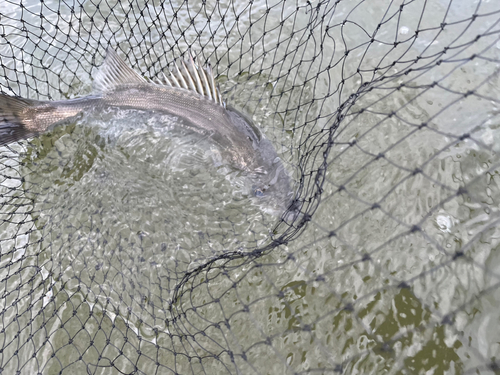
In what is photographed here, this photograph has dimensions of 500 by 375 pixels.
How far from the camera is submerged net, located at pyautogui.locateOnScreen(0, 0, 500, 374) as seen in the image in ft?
8.66

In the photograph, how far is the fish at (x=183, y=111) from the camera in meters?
3.27

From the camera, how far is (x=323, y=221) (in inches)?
126

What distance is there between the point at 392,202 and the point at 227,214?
1.46 metres

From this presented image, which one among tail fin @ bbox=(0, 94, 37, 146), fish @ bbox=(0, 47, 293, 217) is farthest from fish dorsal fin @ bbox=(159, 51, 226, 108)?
tail fin @ bbox=(0, 94, 37, 146)

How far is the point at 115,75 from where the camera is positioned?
366 cm

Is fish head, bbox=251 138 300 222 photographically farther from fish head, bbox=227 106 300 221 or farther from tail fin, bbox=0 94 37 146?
tail fin, bbox=0 94 37 146

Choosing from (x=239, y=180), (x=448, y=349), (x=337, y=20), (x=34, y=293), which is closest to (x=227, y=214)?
(x=239, y=180)

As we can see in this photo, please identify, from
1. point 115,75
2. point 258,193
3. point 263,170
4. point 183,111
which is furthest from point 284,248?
point 115,75

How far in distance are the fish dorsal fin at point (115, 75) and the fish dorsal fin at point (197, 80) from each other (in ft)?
1.13

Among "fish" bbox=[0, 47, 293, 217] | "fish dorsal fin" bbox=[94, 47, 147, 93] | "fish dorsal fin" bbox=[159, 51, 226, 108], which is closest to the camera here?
"fish" bbox=[0, 47, 293, 217]

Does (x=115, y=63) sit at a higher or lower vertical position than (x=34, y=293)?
higher

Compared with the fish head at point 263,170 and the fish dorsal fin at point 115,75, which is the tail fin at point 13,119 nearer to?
the fish dorsal fin at point 115,75

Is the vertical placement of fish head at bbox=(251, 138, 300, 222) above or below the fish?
below

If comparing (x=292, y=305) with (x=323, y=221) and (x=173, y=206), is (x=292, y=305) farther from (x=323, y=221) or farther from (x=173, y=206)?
(x=173, y=206)
